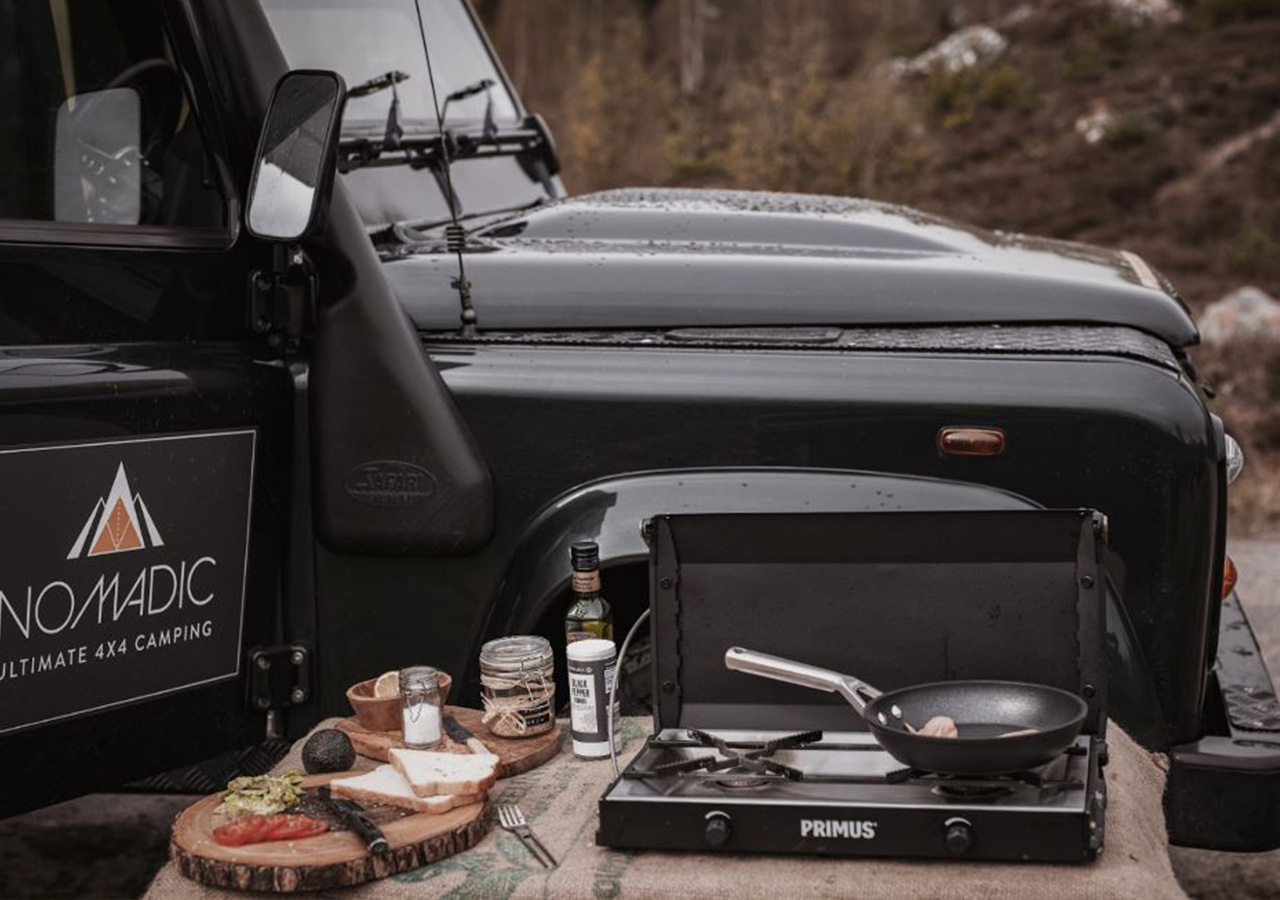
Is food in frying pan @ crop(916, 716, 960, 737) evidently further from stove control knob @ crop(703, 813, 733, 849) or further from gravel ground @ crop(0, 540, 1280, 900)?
gravel ground @ crop(0, 540, 1280, 900)

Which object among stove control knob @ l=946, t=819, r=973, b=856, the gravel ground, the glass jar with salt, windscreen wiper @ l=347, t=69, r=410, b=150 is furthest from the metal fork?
the gravel ground

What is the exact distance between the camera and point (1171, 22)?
2609 cm

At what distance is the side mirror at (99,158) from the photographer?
292 centimetres

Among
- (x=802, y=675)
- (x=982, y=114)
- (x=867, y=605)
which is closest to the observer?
(x=802, y=675)

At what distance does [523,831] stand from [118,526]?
97cm

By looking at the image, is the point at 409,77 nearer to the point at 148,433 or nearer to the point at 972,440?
the point at 148,433

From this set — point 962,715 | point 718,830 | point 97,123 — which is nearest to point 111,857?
point 97,123

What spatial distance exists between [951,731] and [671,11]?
2870 cm

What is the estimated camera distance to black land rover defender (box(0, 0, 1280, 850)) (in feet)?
9.12

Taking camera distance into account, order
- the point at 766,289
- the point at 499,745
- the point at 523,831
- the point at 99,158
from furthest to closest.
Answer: the point at 766,289, the point at 99,158, the point at 499,745, the point at 523,831

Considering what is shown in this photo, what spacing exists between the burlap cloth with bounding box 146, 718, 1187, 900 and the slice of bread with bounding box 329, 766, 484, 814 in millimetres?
79

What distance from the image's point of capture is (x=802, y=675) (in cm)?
245

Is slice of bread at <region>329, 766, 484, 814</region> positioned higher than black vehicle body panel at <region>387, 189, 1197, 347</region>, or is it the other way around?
black vehicle body panel at <region>387, 189, 1197, 347</region>

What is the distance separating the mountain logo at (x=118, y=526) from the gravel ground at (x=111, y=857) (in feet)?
5.57
